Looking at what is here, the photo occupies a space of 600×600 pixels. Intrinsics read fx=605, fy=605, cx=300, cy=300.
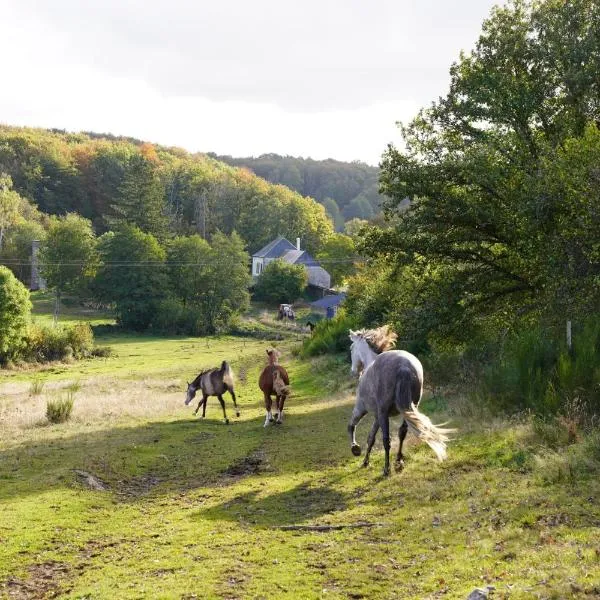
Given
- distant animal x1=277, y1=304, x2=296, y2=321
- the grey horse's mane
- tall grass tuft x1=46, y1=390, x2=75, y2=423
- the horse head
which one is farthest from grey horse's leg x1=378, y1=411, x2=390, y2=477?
distant animal x1=277, y1=304, x2=296, y2=321

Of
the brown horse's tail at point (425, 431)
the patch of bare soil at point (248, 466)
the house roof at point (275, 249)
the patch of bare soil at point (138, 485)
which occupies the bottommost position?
the patch of bare soil at point (248, 466)

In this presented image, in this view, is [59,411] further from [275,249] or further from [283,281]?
[275,249]

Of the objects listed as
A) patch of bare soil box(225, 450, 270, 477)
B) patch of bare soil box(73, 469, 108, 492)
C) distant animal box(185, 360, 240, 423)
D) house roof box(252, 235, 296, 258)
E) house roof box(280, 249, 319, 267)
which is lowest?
patch of bare soil box(225, 450, 270, 477)

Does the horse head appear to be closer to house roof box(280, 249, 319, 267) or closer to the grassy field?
the grassy field

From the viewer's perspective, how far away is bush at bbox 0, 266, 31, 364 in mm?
47344

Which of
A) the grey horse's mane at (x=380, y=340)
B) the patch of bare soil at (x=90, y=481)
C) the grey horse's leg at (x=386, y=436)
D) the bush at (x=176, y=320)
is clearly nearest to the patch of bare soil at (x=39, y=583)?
the patch of bare soil at (x=90, y=481)

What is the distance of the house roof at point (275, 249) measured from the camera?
113 meters

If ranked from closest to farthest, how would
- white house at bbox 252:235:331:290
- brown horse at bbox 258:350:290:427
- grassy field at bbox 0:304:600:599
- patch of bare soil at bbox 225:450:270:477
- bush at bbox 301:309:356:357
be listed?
grassy field at bbox 0:304:600:599 < patch of bare soil at bbox 225:450:270:477 < brown horse at bbox 258:350:290:427 < bush at bbox 301:309:356:357 < white house at bbox 252:235:331:290

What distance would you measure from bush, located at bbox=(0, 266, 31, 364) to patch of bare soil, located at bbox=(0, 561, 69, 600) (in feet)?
142

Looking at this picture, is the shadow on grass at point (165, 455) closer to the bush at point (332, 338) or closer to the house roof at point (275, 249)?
the bush at point (332, 338)

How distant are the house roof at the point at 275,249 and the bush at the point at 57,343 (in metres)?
60.5

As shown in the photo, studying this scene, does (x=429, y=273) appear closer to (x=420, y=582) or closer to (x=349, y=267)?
(x=420, y=582)

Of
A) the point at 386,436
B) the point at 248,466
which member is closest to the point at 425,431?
the point at 386,436

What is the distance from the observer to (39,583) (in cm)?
744
